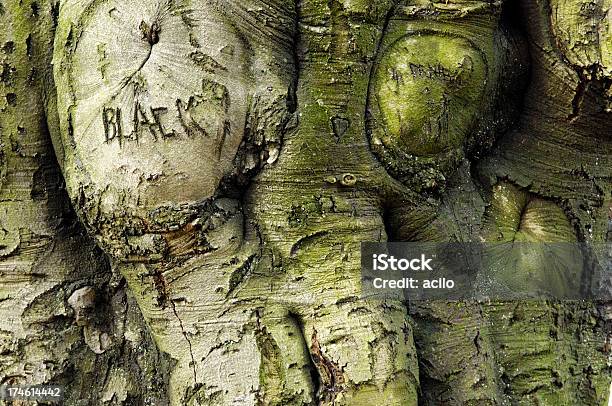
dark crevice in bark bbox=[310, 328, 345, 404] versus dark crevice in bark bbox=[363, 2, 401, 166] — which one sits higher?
dark crevice in bark bbox=[363, 2, 401, 166]

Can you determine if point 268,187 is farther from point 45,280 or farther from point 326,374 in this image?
point 45,280

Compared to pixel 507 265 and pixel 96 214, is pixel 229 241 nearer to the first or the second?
pixel 96 214

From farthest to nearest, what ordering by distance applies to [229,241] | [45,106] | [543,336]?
[543,336]
[45,106]
[229,241]

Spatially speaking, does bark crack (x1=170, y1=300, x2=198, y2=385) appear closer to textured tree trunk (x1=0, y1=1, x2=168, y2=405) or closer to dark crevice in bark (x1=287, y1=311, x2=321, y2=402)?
textured tree trunk (x1=0, y1=1, x2=168, y2=405)

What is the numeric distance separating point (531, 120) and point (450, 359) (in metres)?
0.81

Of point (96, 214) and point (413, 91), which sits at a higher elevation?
point (413, 91)

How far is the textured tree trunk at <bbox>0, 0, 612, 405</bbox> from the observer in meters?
2.19

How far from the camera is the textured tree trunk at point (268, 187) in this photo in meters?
2.19

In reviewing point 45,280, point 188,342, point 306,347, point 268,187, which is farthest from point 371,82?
point 45,280

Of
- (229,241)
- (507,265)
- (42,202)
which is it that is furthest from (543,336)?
(42,202)

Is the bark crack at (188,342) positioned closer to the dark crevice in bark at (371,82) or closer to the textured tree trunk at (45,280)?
the textured tree trunk at (45,280)

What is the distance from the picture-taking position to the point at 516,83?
2709 mm

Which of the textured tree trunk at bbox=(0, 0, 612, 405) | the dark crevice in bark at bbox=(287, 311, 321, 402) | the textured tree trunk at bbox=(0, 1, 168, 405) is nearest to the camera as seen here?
the textured tree trunk at bbox=(0, 0, 612, 405)

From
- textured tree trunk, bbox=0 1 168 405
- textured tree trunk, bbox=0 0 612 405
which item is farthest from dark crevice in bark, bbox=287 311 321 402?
textured tree trunk, bbox=0 1 168 405
